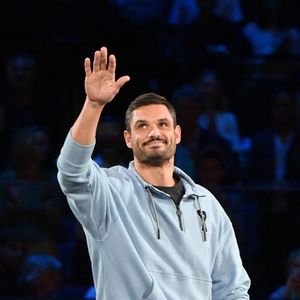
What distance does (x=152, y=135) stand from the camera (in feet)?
11.3

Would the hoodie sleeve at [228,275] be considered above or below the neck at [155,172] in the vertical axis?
below

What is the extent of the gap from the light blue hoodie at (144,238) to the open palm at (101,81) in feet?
0.59

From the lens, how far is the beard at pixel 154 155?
11.3ft

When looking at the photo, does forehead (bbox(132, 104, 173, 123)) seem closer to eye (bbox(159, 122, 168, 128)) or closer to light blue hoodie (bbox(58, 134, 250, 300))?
eye (bbox(159, 122, 168, 128))

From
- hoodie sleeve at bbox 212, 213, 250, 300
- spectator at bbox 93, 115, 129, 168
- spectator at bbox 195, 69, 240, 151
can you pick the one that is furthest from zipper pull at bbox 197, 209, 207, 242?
A: spectator at bbox 195, 69, 240, 151

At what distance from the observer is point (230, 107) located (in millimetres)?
6816

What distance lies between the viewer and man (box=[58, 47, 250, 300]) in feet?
10.5
